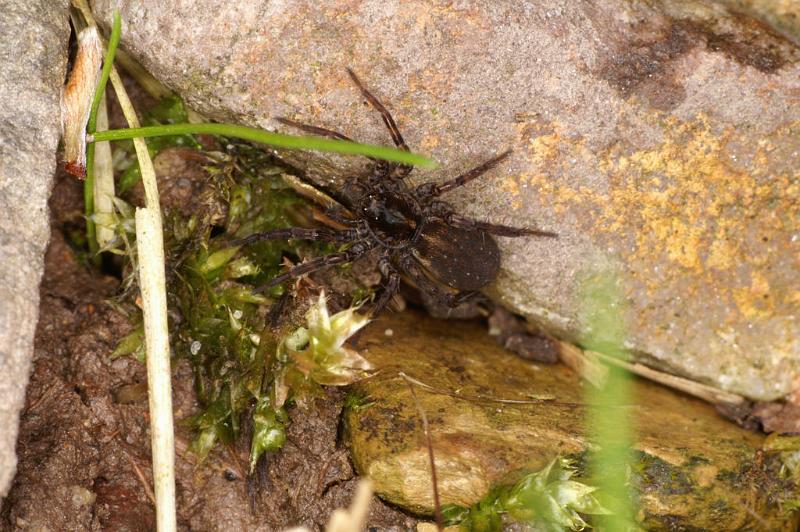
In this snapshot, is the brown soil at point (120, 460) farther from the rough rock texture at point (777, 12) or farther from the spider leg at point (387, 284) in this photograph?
the rough rock texture at point (777, 12)

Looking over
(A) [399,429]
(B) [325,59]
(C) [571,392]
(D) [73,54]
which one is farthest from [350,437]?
(D) [73,54]

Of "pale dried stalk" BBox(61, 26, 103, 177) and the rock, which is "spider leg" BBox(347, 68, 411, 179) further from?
"pale dried stalk" BBox(61, 26, 103, 177)

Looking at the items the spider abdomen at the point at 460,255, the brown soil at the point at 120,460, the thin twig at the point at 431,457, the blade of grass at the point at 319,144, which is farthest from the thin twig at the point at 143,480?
the spider abdomen at the point at 460,255

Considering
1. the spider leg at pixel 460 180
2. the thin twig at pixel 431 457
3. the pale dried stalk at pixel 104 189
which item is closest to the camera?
the thin twig at pixel 431 457

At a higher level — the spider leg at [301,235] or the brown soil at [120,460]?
the spider leg at [301,235]

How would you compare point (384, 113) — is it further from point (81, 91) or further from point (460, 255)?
point (81, 91)

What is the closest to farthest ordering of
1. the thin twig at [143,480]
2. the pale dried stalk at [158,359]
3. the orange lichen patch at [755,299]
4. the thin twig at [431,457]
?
1. the thin twig at [431,457]
2. the pale dried stalk at [158,359]
3. the thin twig at [143,480]
4. the orange lichen patch at [755,299]
